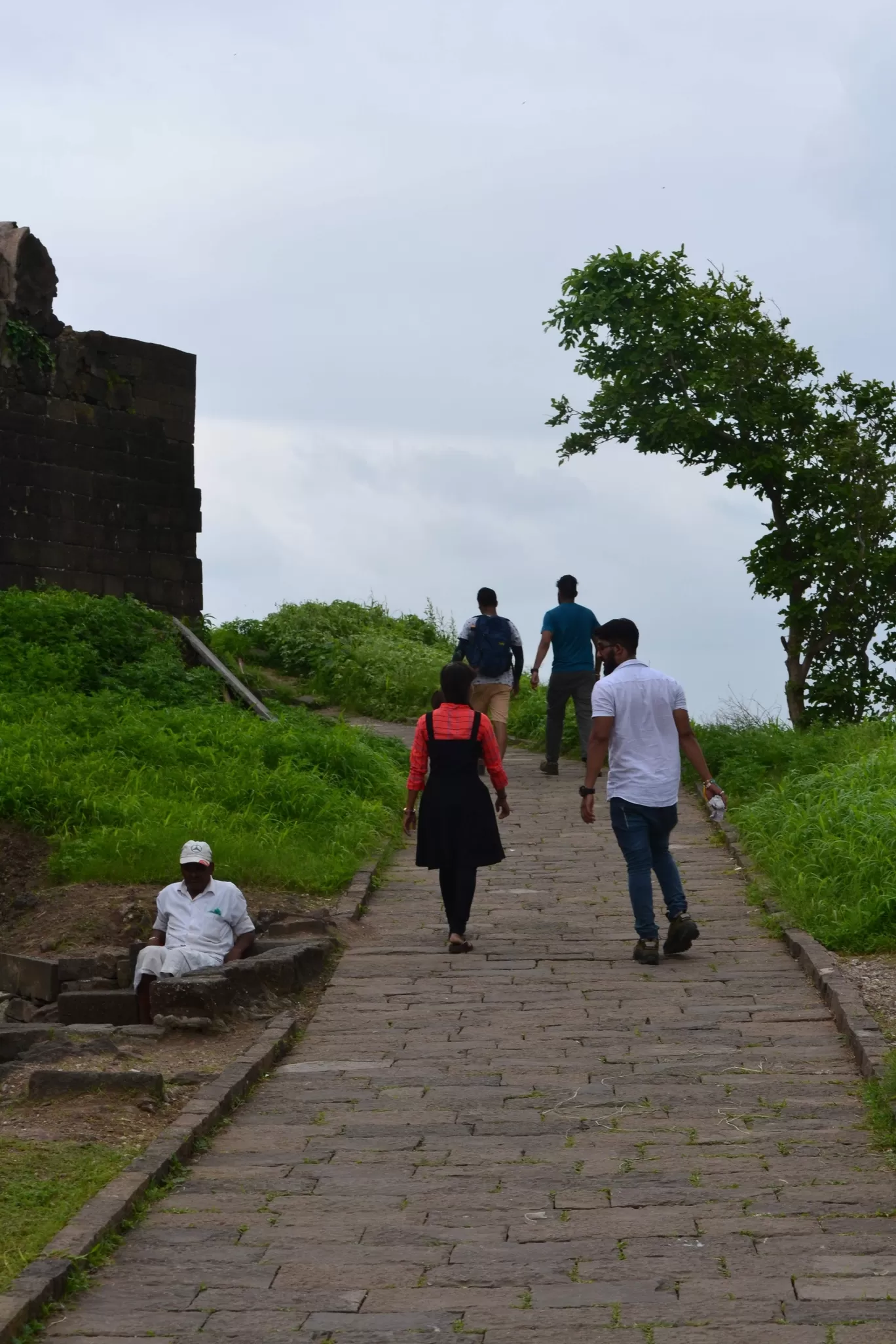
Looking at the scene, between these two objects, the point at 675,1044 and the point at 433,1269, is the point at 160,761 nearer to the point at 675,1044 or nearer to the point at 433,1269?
the point at 675,1044

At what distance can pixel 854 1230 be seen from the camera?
521cm

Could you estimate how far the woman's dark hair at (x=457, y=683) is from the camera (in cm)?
1037

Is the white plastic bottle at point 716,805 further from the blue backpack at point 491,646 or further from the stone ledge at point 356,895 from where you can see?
the blue backpack at point 491,646

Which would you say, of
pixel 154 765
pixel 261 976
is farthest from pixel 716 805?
pixel 154 765

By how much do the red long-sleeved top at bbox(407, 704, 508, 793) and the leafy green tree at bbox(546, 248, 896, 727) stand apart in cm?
1157

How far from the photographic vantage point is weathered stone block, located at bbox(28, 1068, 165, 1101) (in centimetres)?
703

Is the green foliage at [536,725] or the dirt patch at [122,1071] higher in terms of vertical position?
the green foliage at [536,725]

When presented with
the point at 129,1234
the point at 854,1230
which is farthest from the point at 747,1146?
the point at 129,1234

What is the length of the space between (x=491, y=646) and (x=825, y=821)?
4.81 m

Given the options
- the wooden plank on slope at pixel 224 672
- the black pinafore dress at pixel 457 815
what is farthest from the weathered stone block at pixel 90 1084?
the wooden plank on slope at pixel 224 672

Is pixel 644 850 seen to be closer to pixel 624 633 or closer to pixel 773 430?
pixel 624 633

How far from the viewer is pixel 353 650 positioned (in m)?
25.0

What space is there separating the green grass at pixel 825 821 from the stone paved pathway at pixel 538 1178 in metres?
0.67

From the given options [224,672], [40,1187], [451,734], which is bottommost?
[40,1187]
